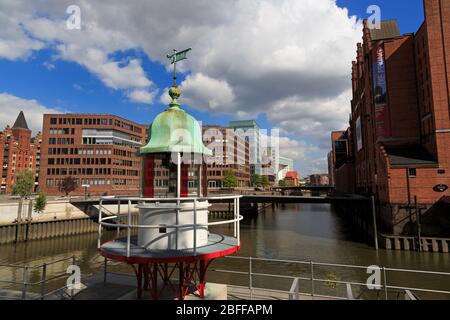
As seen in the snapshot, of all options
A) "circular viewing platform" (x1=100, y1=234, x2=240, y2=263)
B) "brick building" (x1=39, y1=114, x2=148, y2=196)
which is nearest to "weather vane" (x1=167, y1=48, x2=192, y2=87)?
"circular viewing platform" (x1=100, y1=234, x2=240, y2=263)

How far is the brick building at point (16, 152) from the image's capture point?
132250 mm

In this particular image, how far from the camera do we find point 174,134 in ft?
33.2

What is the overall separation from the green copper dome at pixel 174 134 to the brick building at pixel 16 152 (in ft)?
468

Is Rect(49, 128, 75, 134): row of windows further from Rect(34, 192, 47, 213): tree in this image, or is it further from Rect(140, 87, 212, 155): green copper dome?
Rect(140, 87, 212, 155): green copper dome

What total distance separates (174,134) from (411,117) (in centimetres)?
5115

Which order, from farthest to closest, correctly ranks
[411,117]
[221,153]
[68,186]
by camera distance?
[221,153] < [68,186] < [411,117]

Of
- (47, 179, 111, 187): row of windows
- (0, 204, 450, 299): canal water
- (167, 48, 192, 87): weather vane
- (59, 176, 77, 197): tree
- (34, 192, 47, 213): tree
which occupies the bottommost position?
(0, 204, 450, 299): canal water

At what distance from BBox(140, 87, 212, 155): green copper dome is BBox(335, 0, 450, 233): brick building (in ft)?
126

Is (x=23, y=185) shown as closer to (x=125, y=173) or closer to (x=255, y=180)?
(x=125, y=173)

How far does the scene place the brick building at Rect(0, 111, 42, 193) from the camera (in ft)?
434

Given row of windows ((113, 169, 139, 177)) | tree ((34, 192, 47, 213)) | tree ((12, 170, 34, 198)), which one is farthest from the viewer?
row of windows ((113, 169, 139, 177))

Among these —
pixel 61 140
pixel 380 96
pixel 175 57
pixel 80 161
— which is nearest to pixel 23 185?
pixel 80 161
